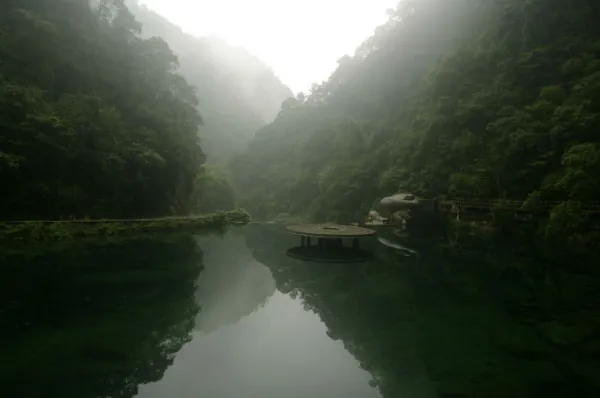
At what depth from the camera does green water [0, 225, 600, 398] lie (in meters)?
4.67

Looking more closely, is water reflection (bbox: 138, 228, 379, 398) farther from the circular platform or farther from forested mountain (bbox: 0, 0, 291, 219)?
forested mountain (bbox: 0, 0, 291, 219)

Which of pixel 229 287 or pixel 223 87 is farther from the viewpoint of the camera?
pixel 223 87

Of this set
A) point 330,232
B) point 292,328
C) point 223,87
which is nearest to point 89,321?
point 292,328

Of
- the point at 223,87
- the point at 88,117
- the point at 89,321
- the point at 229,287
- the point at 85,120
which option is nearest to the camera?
the point at 89,321

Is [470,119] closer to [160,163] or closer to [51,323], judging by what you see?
[160,163]

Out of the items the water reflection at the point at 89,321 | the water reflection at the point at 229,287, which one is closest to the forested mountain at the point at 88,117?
the water reflection at the point at 89,321

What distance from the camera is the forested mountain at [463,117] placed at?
16.9m

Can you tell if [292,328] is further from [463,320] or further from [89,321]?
[89,321]

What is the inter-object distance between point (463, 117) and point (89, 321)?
67.9 feet

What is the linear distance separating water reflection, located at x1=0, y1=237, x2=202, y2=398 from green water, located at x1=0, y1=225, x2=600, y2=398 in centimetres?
3

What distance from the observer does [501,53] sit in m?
23.2

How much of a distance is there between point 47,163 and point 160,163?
5565 mm

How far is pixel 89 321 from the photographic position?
6480 mm

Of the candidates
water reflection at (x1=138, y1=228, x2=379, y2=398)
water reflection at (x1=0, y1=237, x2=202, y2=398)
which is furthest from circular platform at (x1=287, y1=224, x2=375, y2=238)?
water reflection at (x1=138, y1=228, x2=379, y2=398)
